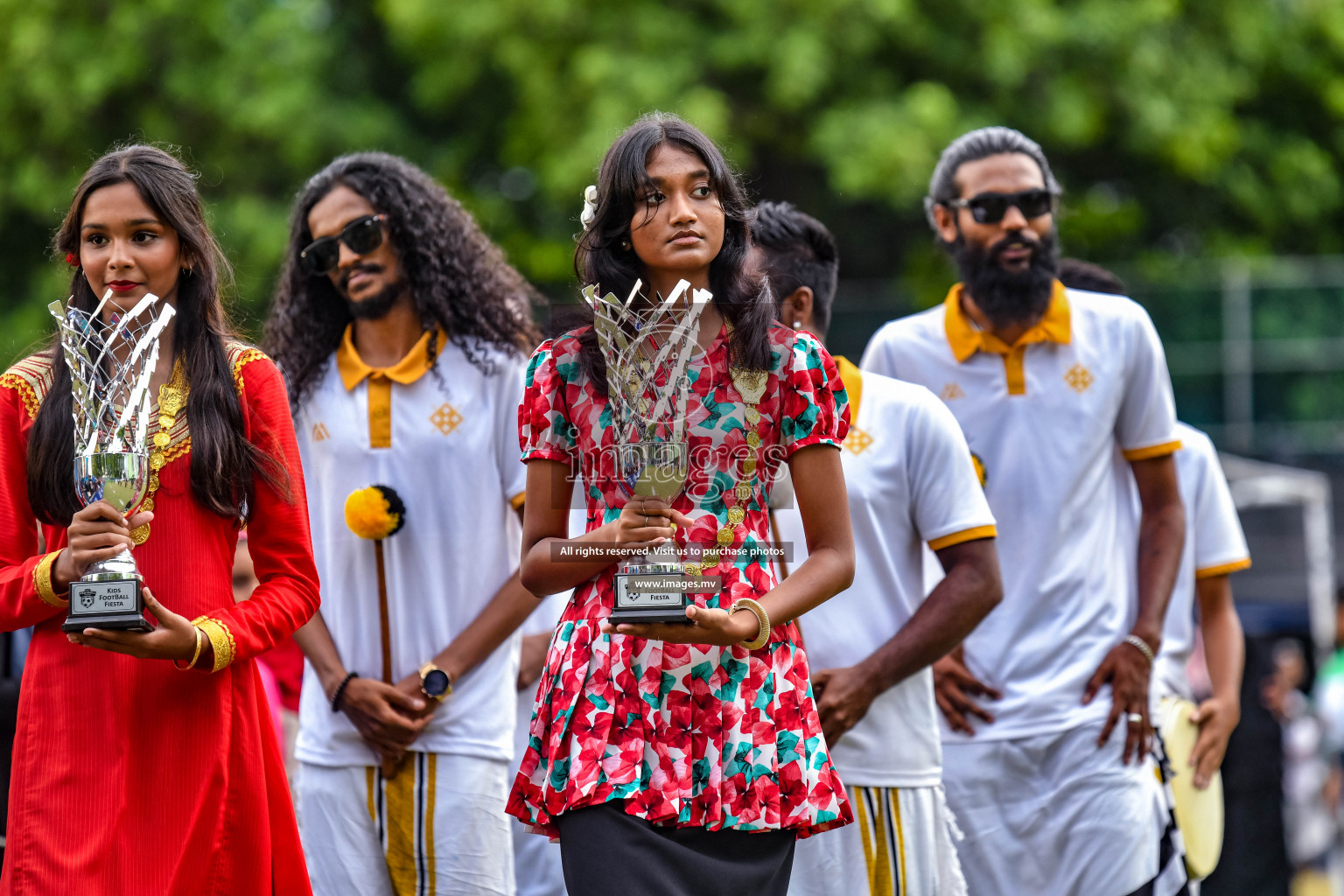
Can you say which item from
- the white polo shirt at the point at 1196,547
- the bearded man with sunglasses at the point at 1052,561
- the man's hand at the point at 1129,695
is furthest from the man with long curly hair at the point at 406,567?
the white polo shirt at the point at 1196,547

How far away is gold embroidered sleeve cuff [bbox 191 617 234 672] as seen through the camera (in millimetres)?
3451

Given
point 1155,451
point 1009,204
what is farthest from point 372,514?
point 1155,451

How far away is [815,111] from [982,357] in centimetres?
1067

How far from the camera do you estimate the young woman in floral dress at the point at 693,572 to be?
130 inches

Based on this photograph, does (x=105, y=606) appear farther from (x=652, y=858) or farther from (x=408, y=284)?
(x=408, y=284)

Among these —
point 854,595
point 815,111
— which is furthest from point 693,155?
point 815,111

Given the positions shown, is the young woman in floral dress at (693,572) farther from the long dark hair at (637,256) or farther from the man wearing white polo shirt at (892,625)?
the man wearing white polo shirt at (892,625)

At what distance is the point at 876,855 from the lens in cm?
434

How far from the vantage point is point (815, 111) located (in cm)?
1557

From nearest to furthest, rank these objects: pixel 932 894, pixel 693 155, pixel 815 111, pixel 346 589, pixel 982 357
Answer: pixel 693 155, pixel 932 894, pixel 346 589, pixel 982 357, pixel 815 111

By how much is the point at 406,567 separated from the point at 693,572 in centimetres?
170

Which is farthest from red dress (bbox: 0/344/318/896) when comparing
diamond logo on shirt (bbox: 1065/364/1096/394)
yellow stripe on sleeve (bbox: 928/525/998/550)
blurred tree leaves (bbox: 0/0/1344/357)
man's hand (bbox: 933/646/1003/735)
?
blurred tree leaves (bbox: 0/0/1344/357)

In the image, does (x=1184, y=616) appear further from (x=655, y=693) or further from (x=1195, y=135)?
(x=1195, y=135)

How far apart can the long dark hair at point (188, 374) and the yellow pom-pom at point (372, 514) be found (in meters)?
0.86
